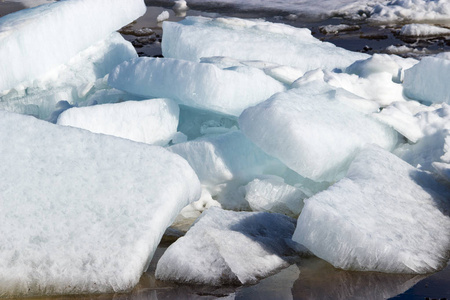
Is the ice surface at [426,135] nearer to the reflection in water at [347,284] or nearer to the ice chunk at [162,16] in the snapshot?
A: the reflection in water at [347,284]

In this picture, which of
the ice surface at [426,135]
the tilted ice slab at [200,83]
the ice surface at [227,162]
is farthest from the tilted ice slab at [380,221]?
the tilted ice slab at [200,83]

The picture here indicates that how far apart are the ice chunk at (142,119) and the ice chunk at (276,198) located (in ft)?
1.71

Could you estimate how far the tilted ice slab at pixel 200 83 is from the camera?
2.57m

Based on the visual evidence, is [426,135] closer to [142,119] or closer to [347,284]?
[347,284]

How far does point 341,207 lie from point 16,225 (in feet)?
3.02

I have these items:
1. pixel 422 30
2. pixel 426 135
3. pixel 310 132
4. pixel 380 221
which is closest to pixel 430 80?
pixel 426 135

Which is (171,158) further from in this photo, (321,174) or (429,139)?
(429,139)

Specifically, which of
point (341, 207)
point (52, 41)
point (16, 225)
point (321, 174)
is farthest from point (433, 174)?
point (52, 41)

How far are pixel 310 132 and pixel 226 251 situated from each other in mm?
603

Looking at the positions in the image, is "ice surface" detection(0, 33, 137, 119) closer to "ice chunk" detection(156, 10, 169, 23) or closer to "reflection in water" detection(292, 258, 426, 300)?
"reflection in water" detection(292, 258, 426, 300)

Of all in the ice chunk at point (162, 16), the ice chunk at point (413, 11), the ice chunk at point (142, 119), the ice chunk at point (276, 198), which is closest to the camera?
the ice chunk at point (276, 198)

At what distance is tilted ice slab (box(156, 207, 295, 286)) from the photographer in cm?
184

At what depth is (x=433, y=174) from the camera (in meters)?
2.37

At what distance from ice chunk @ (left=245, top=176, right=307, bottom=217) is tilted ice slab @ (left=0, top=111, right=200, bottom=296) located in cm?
32
